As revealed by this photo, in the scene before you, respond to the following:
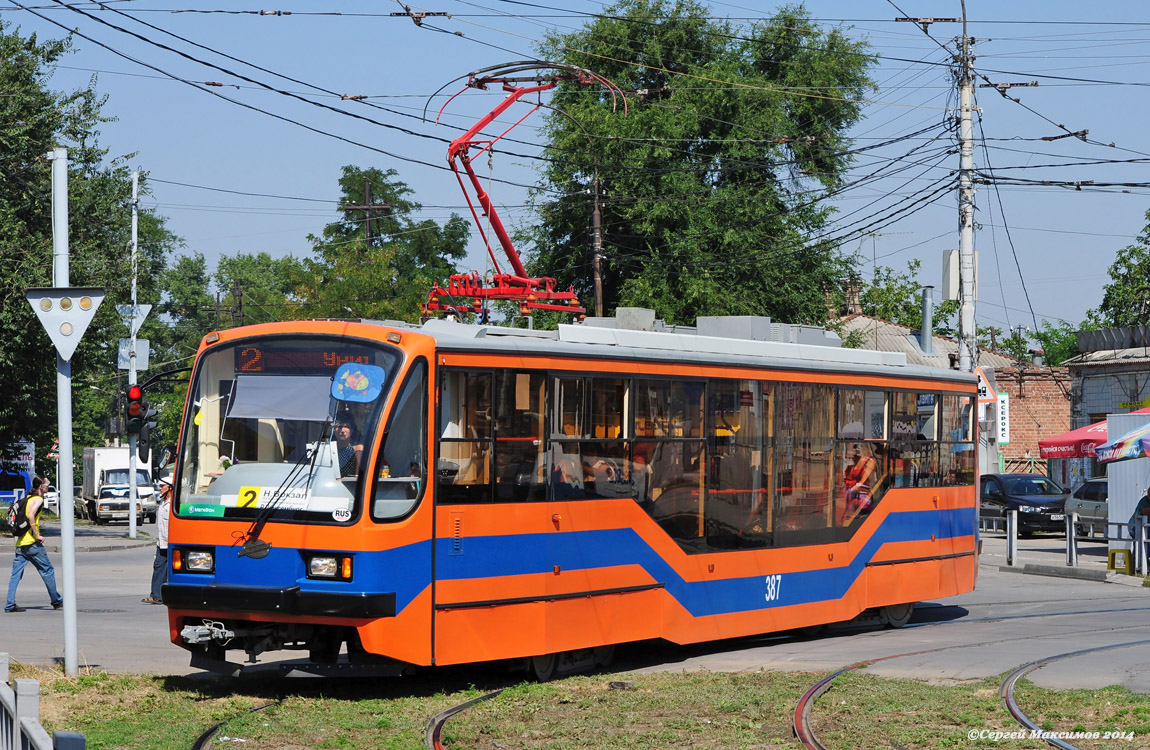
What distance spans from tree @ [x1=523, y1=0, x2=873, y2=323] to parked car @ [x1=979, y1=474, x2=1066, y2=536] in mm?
11294

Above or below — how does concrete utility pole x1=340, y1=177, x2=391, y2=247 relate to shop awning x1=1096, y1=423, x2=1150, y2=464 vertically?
above

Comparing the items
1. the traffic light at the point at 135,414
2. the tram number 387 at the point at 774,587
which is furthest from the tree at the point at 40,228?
the tram number 387 at the point at 774,587

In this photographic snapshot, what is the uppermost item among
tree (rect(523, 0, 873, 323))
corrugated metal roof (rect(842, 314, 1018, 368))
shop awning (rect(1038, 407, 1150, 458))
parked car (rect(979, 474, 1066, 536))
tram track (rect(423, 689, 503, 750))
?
tree (rect(523, 0, 873, 323))

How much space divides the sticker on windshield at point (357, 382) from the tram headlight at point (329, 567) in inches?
47.1

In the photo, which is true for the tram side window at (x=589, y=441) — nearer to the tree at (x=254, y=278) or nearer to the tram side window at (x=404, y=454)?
the tram side window at (x=404, y=454)

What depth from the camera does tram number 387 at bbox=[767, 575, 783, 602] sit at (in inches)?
561

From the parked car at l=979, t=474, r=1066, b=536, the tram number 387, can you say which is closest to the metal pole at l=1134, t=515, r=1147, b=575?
the tram number 387

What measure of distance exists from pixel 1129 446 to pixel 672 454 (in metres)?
14.2

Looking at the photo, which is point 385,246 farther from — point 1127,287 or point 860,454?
point 860,454

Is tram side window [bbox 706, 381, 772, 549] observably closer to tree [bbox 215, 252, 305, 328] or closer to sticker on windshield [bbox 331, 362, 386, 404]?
sticker on windshield [bbox 331, 362, 386, 404]

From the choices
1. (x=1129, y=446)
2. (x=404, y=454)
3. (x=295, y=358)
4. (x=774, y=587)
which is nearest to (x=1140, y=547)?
(x=1129, y=446)

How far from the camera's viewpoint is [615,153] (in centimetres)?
4762

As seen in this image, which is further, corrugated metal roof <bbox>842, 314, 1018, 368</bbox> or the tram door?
corrugated metal roof <bbox>842, 314, 1018, 368</bbox>

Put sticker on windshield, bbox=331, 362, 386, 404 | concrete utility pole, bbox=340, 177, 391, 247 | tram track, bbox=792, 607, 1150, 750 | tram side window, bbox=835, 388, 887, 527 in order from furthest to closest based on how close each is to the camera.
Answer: concrete utility pole, bbox=340, 177, 391, 247 → tram side window, bbox=835, 388, 887, 527 → sticker on windshield, bbox=331, 362, 386, 404 → tram track, bbox=792, 607, 1150, 750
